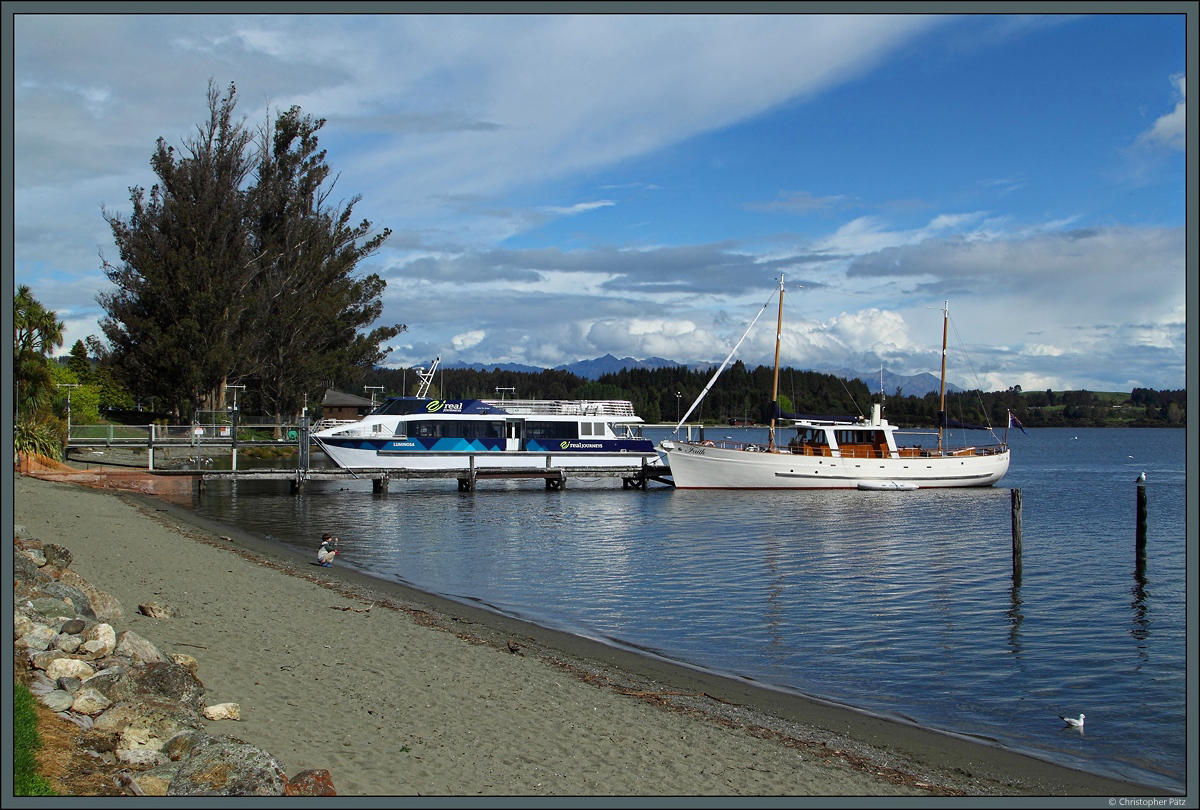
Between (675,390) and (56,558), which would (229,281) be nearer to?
(56,558)

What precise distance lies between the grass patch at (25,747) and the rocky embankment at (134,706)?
0.34m

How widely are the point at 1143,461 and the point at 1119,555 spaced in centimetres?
6393

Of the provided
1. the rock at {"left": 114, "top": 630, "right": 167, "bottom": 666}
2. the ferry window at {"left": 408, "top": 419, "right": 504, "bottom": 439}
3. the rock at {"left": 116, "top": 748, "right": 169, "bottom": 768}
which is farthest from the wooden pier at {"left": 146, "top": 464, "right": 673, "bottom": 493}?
the rock at {"left": 116, "top": 748, "right": 169, "bottom": 768}

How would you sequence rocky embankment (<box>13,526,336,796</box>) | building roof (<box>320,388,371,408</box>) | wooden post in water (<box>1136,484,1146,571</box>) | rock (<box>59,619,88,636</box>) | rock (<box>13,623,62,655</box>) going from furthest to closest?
1. building roof (<box>320,388,371,408</box>)
2. wooden post in water (<box>1136,484,1146,571</box>)
3. rock (<box>59,619,88,636</box>)
4. rock (<box>13,623,62,655</box>)
5. rocky embankment (<box>13,526,336,796</box>)

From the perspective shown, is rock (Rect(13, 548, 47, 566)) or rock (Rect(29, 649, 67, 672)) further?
rock (Rect(13, 548, 47, 566))

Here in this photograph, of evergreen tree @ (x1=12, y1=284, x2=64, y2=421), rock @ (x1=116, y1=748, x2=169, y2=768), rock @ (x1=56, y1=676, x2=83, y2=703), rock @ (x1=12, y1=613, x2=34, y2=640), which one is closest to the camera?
rock @ (x1=116, y1=748, x2=169, y2=768)

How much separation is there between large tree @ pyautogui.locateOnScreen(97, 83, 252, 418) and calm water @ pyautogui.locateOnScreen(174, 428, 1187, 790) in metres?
9.74

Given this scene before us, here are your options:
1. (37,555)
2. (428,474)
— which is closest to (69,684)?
(37,555)

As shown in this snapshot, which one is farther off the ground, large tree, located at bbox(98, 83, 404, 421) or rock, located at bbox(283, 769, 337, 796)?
large tree, located at bbox(98, 83, 404, 421)

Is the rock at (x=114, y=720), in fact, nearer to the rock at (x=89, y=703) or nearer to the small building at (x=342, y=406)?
the rock at (x=89, y=703)

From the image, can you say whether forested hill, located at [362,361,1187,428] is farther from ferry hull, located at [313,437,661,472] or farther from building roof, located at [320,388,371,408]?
ferry hull, located at [313,437,661,472]

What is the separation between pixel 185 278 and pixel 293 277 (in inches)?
330

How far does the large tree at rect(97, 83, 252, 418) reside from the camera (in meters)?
45.9

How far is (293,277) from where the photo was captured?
5428cm
